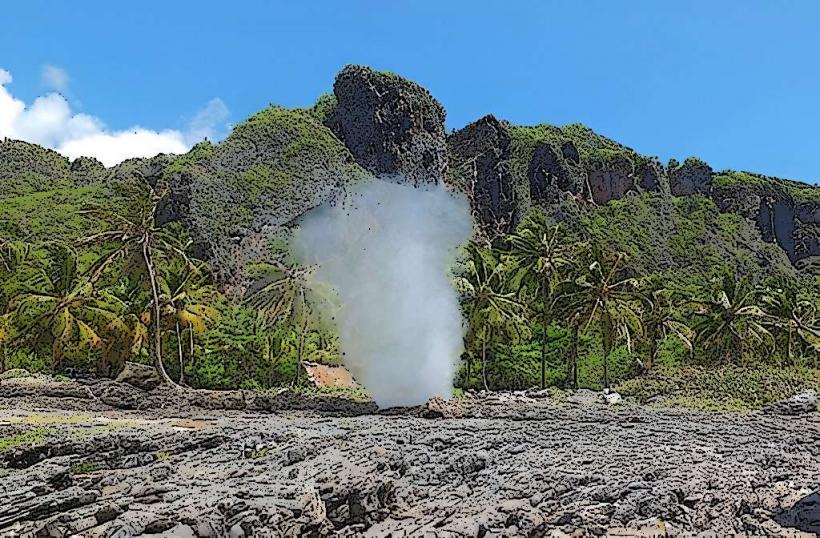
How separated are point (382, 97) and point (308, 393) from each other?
153 ft

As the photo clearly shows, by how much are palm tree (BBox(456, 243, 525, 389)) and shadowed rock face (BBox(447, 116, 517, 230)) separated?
4635 cm

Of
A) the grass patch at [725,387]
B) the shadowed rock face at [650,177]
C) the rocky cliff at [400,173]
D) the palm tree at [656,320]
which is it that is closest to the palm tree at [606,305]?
the grass patch at [725,387]

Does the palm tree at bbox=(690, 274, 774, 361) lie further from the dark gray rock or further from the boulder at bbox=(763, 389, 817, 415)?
the dark gray rock

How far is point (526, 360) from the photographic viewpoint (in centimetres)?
4234

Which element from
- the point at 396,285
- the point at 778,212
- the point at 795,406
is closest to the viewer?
the point at 795,406

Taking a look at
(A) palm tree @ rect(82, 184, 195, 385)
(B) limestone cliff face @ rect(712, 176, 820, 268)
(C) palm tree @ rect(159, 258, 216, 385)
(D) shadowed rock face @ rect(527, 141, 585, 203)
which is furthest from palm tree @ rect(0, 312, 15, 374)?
(B) limestone cliff face @ rect(712, 176, 820, 268)

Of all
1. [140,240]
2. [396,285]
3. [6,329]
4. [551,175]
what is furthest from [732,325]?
[551,175]

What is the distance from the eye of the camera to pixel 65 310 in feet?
102

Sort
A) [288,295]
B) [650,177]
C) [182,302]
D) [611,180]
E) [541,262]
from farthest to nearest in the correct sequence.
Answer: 1. [650,177]
2. [611,180]
3. [541,262]
4. [182,302]
5. [288,295]

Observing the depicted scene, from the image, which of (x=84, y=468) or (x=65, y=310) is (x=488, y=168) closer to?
(x=65, y=310)

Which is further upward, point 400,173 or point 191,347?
point 400,173

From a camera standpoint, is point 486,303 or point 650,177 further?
point 650,177

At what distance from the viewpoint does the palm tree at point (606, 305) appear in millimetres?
34312

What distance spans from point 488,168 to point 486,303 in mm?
53633
